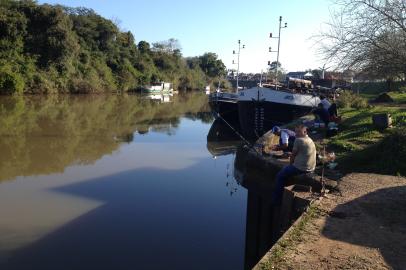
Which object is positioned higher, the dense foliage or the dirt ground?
the dense foliage

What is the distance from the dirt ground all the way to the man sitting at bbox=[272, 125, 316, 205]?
66 cm

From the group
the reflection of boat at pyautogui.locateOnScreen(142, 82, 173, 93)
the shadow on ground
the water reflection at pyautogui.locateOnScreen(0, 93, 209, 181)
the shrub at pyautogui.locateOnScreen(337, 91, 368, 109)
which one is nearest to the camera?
the shadow on ground

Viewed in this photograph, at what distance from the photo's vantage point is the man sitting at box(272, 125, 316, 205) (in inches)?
311

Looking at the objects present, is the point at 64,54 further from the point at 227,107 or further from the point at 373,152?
the point at 373,152

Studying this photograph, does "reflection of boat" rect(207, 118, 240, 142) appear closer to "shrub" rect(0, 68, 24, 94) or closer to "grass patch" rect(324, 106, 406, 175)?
"grass patch" rect(324, 106, 406, 175)

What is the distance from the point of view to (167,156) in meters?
16.1

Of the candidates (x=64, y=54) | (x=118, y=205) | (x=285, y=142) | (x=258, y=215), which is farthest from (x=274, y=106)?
(x=64, y=54)

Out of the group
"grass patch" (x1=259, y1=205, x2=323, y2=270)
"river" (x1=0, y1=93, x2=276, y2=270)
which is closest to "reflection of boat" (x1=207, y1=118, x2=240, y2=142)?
"river" (x1=0, y1=93, x2=276, y2=270)

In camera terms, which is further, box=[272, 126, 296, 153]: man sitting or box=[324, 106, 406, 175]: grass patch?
box=[272, 126, 296, 153]: man sitting

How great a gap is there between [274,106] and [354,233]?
1524cm

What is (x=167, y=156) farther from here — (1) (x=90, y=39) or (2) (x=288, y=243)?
(1) (x=90, y=39)

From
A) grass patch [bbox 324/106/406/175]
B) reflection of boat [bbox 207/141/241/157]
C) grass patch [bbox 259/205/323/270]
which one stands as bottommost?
reflection of boat [bbox 207/141/241/157]

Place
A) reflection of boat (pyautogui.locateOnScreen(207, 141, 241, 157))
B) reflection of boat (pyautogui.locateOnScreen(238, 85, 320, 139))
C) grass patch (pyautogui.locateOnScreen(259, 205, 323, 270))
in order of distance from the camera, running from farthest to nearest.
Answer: reflection of boat (pyautogui.locateOnScreen(238, 85, 320, 139)) < reflection of boat (pyautogui.locateOnScreen(207, 141, 241, 157)) < grass patch (pyautogui.locateOnScreen(259, 205, 323, 270))

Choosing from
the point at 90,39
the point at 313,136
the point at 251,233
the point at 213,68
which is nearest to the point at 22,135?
the point at 313,136
